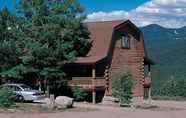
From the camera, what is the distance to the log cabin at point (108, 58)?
4938cm

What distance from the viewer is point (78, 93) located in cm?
4884

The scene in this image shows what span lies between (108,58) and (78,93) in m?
5.24

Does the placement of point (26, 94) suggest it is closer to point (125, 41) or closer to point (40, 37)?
point (40, 37)

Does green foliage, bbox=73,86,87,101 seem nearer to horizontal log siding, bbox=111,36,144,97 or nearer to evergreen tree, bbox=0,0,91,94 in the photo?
evergreen tree, bbox=0,0,91,94

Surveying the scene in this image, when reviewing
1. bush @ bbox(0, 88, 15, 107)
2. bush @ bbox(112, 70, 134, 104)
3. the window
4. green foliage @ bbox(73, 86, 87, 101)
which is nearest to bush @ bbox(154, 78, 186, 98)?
the window

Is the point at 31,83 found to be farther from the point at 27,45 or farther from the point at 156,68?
the point at 156,68

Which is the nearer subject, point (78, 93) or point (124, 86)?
point (124, 86)

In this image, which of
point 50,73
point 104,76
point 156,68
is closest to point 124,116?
point 50,73

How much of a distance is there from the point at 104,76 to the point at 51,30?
7.85m

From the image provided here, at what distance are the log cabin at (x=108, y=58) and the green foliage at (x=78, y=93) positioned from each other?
0.37 metres

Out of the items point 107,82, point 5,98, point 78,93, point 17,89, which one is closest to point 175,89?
point 107,82

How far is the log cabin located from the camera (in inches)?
1944

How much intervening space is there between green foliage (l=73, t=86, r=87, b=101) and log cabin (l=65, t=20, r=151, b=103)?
37 cm

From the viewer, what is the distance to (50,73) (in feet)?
153
